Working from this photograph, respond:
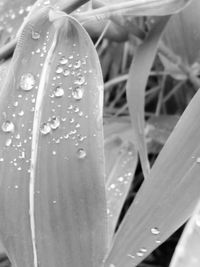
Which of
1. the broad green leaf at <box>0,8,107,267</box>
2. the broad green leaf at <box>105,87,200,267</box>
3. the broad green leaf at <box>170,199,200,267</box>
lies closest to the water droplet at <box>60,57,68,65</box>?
the broad green leaf at <box>0,8,107,267</box>

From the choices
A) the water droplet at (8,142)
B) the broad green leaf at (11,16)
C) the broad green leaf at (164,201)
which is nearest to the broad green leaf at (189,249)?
the broad green leaf at (164,201)

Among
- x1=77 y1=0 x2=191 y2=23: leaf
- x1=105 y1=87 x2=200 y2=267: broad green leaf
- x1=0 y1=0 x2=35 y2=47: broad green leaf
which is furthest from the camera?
x1=0 y1=0 x2=35 y2=47: broad green leaf

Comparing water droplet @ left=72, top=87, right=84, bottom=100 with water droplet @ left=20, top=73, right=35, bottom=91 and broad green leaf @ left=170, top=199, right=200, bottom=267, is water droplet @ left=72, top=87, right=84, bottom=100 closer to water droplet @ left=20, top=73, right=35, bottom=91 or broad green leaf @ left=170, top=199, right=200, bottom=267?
water droplet @ left=20, top=73, right=35, bottom=91

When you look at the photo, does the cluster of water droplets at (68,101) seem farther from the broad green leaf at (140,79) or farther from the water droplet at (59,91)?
the broad green leaf at (140,79)

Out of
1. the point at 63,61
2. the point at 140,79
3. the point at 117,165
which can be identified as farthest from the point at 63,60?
the point at 117,165

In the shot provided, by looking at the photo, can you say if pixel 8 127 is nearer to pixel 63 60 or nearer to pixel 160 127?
pixel 63 60

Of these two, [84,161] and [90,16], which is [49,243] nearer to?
[84,161]
